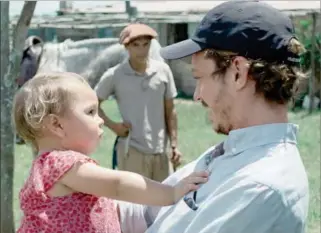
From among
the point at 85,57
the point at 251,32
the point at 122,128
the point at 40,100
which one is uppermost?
the point at 251,32

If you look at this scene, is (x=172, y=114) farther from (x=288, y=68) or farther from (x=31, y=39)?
(x=31, y=39)

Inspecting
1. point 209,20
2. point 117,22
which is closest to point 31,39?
point 117,22

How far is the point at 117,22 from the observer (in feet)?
59.2

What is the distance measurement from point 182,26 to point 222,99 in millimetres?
17516

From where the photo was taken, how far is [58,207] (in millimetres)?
2539

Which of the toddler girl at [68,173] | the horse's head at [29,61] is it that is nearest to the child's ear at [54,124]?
the toddler girl at [68,173]

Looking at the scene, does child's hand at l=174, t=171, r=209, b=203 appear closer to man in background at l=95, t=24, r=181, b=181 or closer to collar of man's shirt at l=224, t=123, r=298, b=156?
collar of man's shirt at l=224, t=123, r=298, b=156

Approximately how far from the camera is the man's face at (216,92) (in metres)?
2.28

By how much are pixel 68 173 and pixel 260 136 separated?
627 millimetres

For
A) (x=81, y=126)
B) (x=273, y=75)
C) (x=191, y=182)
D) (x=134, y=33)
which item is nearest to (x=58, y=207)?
(x=81, y=126)

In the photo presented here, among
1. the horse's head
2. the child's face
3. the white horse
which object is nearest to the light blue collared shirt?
the child's face

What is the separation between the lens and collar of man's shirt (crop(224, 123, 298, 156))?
2244 mm

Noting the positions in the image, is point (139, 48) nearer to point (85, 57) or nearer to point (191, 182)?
point (191, 182)

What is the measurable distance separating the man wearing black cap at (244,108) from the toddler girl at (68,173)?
217 mm
